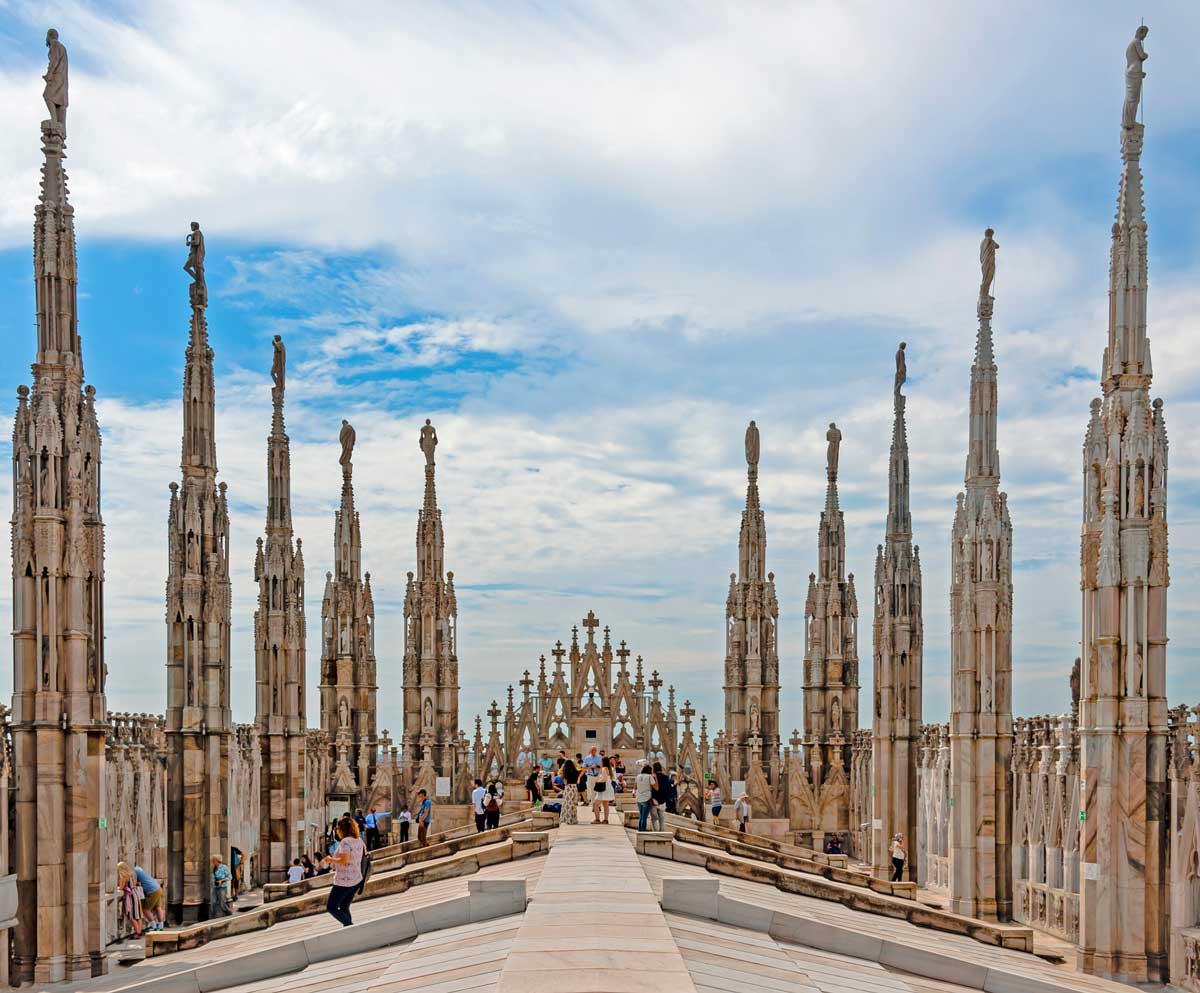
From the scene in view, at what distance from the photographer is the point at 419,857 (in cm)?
2689

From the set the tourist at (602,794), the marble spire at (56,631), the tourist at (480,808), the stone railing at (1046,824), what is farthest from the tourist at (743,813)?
the marble spire at (56,631)

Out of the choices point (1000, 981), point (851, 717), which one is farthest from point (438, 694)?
point (1000, 981)

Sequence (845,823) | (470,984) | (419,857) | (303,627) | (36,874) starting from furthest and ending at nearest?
(845,823), (303,627), (419,857), (36,874), (470,984)

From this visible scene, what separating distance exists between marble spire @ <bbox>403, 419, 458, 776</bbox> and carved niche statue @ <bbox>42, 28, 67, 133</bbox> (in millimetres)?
21593

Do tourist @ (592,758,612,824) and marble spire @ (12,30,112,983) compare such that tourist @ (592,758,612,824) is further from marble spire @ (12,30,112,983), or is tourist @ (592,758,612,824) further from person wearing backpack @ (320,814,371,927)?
person wearing backpack @ (320,814,371,927)

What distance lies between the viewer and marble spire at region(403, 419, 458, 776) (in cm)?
4259

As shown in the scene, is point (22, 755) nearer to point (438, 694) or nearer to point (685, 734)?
point (438, 694)

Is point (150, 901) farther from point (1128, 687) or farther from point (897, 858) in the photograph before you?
point (1128, 687)

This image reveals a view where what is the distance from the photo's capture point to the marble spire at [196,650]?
29.6m

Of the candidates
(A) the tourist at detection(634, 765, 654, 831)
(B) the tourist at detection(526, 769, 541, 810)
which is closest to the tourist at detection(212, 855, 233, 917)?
(B) the tourist at detection(526, 769, 541, 810)

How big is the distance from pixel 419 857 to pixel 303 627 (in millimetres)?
11745

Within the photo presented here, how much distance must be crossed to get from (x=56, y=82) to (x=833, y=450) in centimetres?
2698

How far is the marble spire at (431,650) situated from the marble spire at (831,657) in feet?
36.3

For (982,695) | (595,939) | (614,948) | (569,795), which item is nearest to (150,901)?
(569,795)
